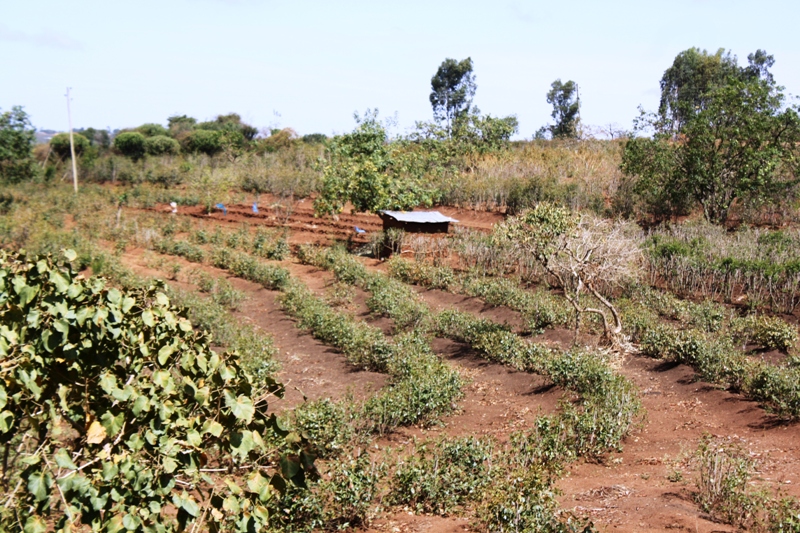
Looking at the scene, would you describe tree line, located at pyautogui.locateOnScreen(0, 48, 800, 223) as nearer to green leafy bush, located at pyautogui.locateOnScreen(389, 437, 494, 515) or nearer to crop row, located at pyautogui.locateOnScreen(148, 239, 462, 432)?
crop row, located at pyautogui.locateOnScreen(148, 239, 462, 432)

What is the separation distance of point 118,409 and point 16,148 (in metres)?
29.8

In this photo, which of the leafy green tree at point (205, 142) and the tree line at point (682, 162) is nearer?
the tree line at point (682, 162)

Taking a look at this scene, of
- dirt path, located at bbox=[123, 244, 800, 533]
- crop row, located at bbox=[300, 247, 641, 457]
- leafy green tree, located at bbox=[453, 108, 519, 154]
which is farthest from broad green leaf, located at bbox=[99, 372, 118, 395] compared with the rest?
leafy green tree, located at bbox=[453, 108, 519, 154]

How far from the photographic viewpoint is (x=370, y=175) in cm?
1850

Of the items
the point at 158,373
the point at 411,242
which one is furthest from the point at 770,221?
the point at 158,373

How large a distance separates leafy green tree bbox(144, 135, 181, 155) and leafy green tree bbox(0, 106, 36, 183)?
13.2 m

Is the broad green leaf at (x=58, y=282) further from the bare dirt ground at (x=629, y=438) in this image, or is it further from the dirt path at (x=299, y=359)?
the dirt path at (x=299, y=359)

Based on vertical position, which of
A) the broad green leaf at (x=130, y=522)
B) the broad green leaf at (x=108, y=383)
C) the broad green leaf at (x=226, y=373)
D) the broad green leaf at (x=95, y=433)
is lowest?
the broad green leaf at (x=130, y=522)

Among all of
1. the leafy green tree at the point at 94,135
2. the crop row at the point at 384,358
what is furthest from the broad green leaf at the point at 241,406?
the leafy green tree at the point at 94,135

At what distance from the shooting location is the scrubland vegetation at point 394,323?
3.28 meters

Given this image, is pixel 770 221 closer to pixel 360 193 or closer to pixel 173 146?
pixel 360 193

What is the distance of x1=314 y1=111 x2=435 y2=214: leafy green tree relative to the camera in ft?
61.2

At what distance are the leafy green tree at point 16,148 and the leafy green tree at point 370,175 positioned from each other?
51.0ft

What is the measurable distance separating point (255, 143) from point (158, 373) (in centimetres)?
3598
